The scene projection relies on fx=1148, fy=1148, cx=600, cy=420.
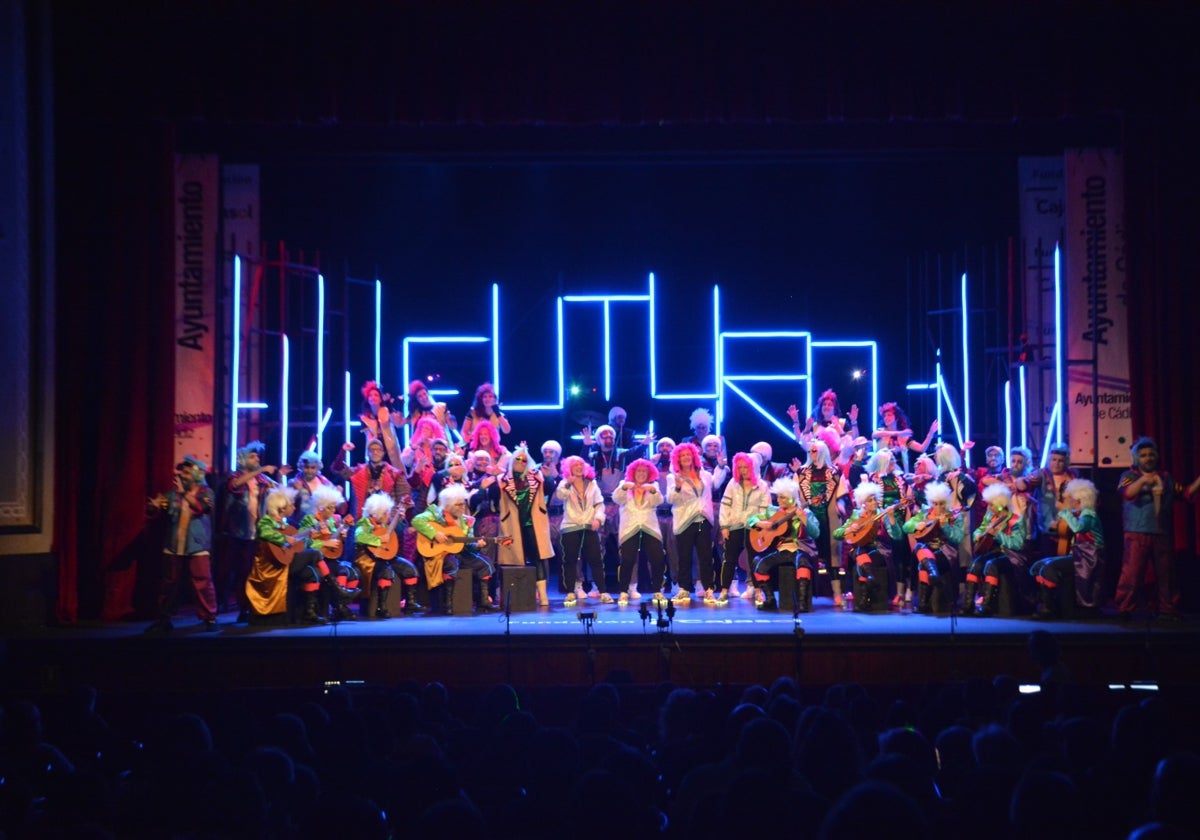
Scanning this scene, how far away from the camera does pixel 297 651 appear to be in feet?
27.9

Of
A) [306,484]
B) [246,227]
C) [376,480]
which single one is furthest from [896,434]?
[246,227]

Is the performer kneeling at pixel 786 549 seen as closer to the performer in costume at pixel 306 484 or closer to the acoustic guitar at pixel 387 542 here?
the acoustic guitar at pixel 387 542

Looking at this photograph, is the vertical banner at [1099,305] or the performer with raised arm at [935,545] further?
the vertical banner at [1099,305]

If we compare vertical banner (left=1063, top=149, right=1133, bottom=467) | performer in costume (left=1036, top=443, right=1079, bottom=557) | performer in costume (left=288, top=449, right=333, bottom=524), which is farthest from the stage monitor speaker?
vertical banner (left=1063, top=149, right=1133, bottom=467)

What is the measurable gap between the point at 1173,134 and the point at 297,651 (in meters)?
9.16

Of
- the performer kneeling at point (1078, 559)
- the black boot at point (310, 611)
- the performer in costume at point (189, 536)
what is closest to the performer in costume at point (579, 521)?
the black boot at point (310, 611)

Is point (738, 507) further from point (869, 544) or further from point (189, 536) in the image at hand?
point (189, 536)

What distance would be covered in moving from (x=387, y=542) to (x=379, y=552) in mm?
110

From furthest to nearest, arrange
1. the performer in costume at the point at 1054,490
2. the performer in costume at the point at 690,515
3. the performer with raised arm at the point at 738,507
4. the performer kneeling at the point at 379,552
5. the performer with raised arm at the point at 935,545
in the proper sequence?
the performer in costume at the point at 690,515
the performer with raised arm at the point at 738,507
the performer kneeling at the point at 379,552
the performer in costume at the point at 1054,490
the performer with raised arm at the point at 935,545

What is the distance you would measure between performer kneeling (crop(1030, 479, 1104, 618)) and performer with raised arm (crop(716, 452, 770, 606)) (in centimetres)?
238

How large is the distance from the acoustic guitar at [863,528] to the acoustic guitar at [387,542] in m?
3.92

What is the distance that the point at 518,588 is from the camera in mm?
10195

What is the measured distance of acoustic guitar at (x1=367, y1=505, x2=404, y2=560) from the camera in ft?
32.4

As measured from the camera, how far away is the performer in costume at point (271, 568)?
31.0ft
